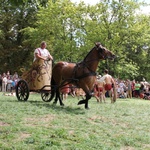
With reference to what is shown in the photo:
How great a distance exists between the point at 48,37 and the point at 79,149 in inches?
1146

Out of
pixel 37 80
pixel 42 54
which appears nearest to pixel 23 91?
pixel 37 80

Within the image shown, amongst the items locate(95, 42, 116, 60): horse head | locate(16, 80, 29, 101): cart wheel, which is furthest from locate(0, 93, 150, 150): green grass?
locate(16, 80, 29, 101): cart wheel

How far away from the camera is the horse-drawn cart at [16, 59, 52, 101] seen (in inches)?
489

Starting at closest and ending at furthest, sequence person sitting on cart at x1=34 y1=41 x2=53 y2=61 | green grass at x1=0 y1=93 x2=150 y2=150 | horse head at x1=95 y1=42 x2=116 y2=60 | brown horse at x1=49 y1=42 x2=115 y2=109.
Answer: green grass at x1=0 y1=93 x2=150 y2=150
brown horse at x1=49 y1=42 x2=115 y2=109
horse head at x1=95 y1=42 x2=116 y2=60
person sitting on cart at x1=34 y1=41 x2=53 y2=61

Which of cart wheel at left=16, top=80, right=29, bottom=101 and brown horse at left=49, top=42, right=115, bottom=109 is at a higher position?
brown horse at left=49, top=42, right=115, bottom=109

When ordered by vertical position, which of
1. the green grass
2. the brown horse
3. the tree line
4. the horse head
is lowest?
the green grass

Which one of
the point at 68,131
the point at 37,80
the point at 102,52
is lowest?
the point at 68,131

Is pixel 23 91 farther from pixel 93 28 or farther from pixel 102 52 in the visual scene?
pixel 93 28

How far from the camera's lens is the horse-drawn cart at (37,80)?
12.4 meters

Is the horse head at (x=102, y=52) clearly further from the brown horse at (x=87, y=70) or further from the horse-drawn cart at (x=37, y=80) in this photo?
the horse-drawn cart at (x=37, y=80)

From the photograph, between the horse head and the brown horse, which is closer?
the brown horse

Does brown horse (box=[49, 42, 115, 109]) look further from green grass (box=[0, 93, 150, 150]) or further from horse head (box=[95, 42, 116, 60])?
green grass (box=[0, 93, 150, 150])

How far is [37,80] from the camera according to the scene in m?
12.5

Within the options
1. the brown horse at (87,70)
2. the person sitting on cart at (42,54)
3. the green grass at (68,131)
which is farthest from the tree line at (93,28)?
the green grass at (68,131)
